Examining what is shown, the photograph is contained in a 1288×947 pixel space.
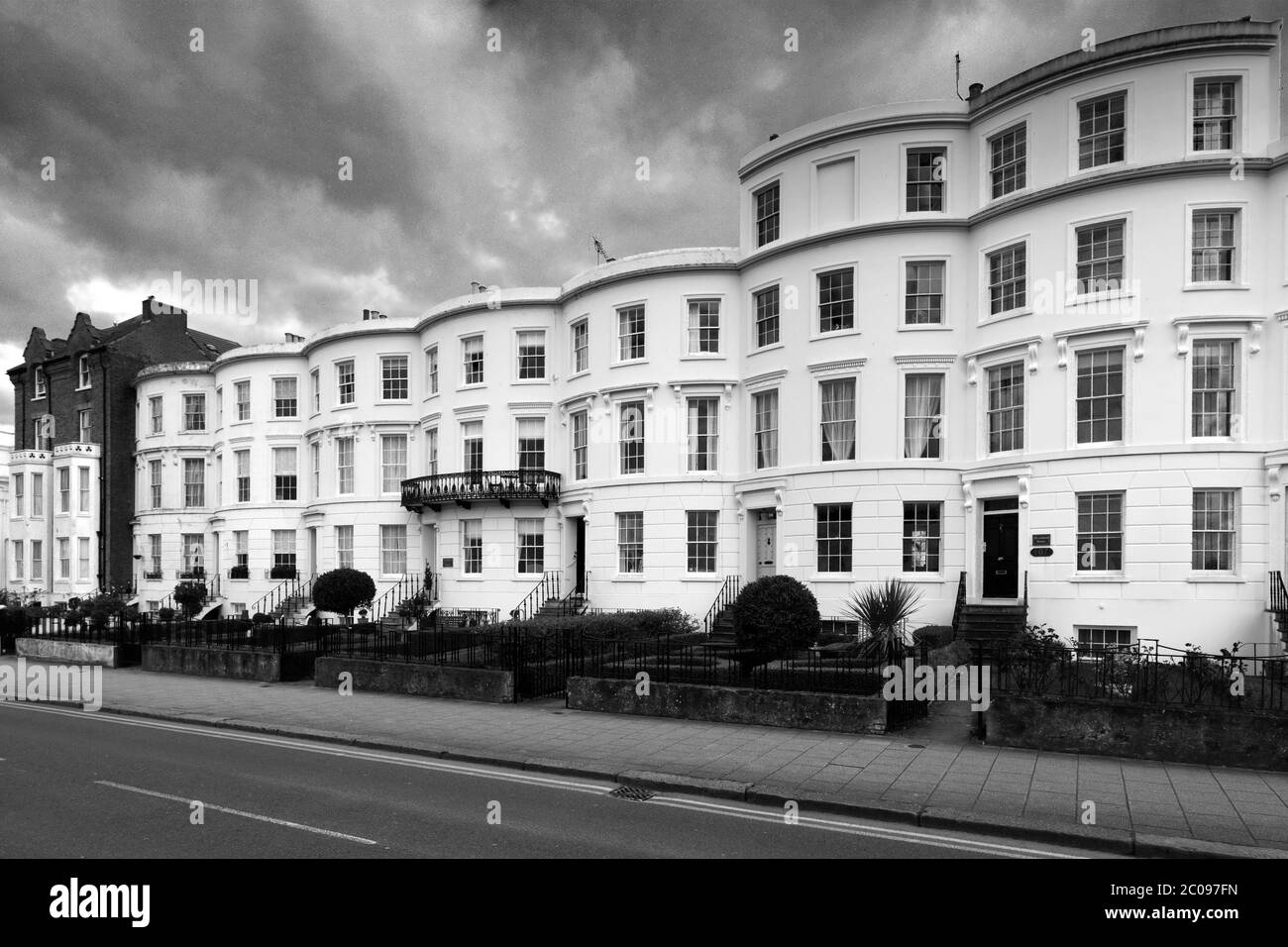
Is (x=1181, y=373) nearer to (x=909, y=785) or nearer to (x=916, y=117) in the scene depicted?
(x=916, y=117)

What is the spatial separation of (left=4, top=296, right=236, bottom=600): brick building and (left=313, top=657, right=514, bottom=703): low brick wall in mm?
32642

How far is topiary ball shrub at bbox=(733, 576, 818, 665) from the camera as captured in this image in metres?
14.8

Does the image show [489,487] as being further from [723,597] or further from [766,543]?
[766,543]

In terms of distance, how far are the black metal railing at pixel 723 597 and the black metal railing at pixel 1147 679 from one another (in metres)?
13.7

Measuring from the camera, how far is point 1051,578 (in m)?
21.0

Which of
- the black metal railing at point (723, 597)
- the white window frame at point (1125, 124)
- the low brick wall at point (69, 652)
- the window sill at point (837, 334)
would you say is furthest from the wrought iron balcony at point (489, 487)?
the white window frame at point (1125, 124)

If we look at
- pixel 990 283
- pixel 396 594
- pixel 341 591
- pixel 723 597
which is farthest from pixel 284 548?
pixel 990 283

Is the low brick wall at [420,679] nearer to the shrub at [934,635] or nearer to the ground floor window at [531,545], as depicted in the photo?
the shrub at [934,635]

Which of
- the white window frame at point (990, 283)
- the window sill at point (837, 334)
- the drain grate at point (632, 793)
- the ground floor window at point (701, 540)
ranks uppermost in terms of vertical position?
the white window frame at point (990, 283)

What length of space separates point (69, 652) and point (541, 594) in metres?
14.5

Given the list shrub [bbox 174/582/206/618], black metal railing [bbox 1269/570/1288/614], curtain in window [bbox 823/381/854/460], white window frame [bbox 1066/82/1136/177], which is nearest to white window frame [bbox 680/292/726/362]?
curtain in window [bbox 823/381/854/460]

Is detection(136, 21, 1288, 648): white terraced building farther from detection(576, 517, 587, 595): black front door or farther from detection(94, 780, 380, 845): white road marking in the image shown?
detection(94, 780, 380, 845): white road marking

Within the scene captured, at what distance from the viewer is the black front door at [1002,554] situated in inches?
861
